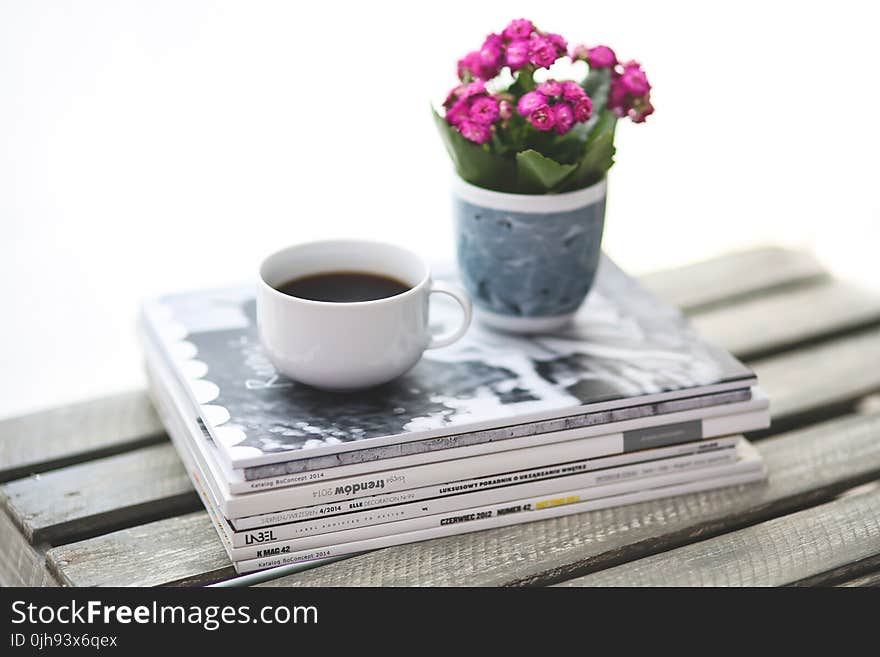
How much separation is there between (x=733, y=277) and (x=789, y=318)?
0.11m

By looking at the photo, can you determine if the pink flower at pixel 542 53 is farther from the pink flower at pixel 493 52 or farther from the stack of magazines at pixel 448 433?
the stack of magazines at pixel 448 433

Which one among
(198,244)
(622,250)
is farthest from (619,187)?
A: (198,244)

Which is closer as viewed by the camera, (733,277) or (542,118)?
(542,118)

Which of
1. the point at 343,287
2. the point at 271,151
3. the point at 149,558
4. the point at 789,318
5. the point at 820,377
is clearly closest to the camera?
the point at 149,558

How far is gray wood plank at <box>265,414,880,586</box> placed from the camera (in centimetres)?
87

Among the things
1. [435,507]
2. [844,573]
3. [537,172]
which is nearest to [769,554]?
[844,573]

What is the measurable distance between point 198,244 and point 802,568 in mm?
1418


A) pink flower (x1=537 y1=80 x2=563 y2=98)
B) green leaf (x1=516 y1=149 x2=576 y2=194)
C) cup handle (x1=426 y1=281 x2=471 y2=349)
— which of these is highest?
pink flower (x1=537 y1=80 x2=563 y2=98)

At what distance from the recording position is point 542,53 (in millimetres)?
978

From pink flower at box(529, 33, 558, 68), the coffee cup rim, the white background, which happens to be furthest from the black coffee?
the white background

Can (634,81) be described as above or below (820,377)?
above

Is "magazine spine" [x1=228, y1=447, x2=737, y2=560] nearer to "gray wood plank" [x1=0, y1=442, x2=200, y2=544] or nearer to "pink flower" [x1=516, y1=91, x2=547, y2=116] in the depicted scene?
"gray wood plank" [x1=0, y1=442, x2=200, y2=544]

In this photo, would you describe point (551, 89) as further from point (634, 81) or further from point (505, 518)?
point (505, 518)

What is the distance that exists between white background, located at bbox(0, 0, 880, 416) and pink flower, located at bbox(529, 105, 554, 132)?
102 cm
